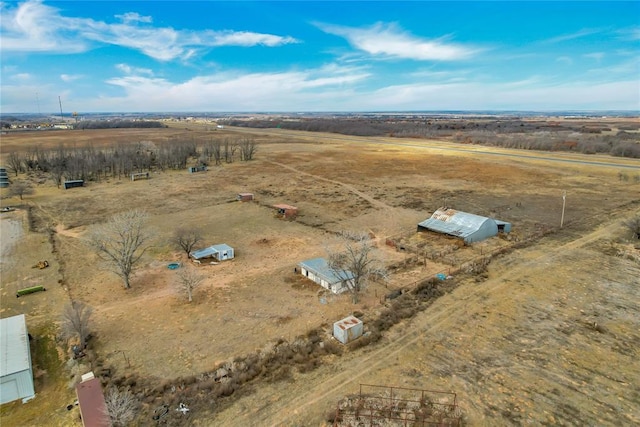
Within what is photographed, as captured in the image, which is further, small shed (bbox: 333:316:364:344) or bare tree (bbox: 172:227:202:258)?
bare tree (bbox: 172:227:202:258)

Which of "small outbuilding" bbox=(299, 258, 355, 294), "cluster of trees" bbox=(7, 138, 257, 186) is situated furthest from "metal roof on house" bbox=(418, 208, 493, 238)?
"cluster of trees" bbox=(7, 138, 257, 186)

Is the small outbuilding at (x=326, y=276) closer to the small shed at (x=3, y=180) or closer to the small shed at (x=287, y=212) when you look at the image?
the small shed at (x=287, y=212)

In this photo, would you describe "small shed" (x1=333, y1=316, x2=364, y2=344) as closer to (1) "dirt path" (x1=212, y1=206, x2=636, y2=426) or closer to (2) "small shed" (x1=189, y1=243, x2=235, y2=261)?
(1) "dirt path" (x1=212, y1=206, x2=636, y2=426)

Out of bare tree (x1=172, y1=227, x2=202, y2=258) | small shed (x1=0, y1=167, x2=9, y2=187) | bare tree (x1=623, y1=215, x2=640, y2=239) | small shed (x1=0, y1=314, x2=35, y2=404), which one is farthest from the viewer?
small shed (x1=0, y1=167, x2=9, y2=187)

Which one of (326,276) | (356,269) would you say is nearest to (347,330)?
(356,269)

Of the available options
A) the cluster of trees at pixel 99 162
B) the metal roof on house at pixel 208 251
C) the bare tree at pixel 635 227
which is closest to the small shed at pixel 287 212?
the metal roof on house at pixel 208 251
